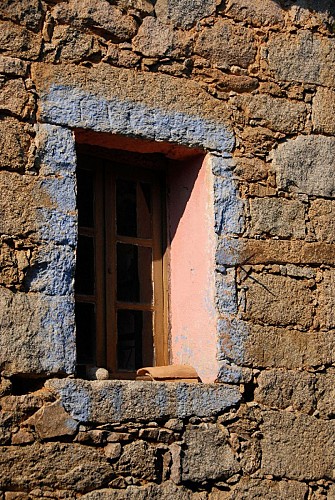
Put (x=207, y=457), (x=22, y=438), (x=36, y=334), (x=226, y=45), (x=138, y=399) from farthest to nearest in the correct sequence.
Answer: (x=226, y=45)
(x=207, y=457)
(x=138, y=399)
(x=36, y=334)
(x=22, y=438)

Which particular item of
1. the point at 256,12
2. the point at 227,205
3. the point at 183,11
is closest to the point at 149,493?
the point at 227,205

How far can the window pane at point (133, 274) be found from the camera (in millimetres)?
6008

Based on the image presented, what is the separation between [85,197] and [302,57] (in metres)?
1.49

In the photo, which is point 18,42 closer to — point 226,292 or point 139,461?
point 226,292

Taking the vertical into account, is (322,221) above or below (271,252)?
above

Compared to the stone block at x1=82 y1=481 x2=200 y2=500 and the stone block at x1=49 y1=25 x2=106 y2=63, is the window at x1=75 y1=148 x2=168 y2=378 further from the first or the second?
the stone block at x1=82 y1=481 x2=200 y2=500

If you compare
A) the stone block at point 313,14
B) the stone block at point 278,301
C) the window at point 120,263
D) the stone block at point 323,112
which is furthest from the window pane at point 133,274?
the stone block at point 313,14

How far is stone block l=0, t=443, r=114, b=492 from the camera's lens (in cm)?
513

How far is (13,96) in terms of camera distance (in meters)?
5.54

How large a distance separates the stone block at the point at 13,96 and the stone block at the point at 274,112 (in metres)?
1.20

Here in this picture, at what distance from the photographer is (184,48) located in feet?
19.7

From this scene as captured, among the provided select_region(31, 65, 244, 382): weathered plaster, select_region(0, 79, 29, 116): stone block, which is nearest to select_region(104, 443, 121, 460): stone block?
select_region(31, 65, 244, 382): weathered plaster

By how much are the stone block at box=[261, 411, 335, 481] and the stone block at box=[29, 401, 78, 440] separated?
1048mm

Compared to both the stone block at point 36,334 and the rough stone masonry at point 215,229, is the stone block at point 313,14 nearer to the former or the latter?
the rough stone masonry at point 215,229
